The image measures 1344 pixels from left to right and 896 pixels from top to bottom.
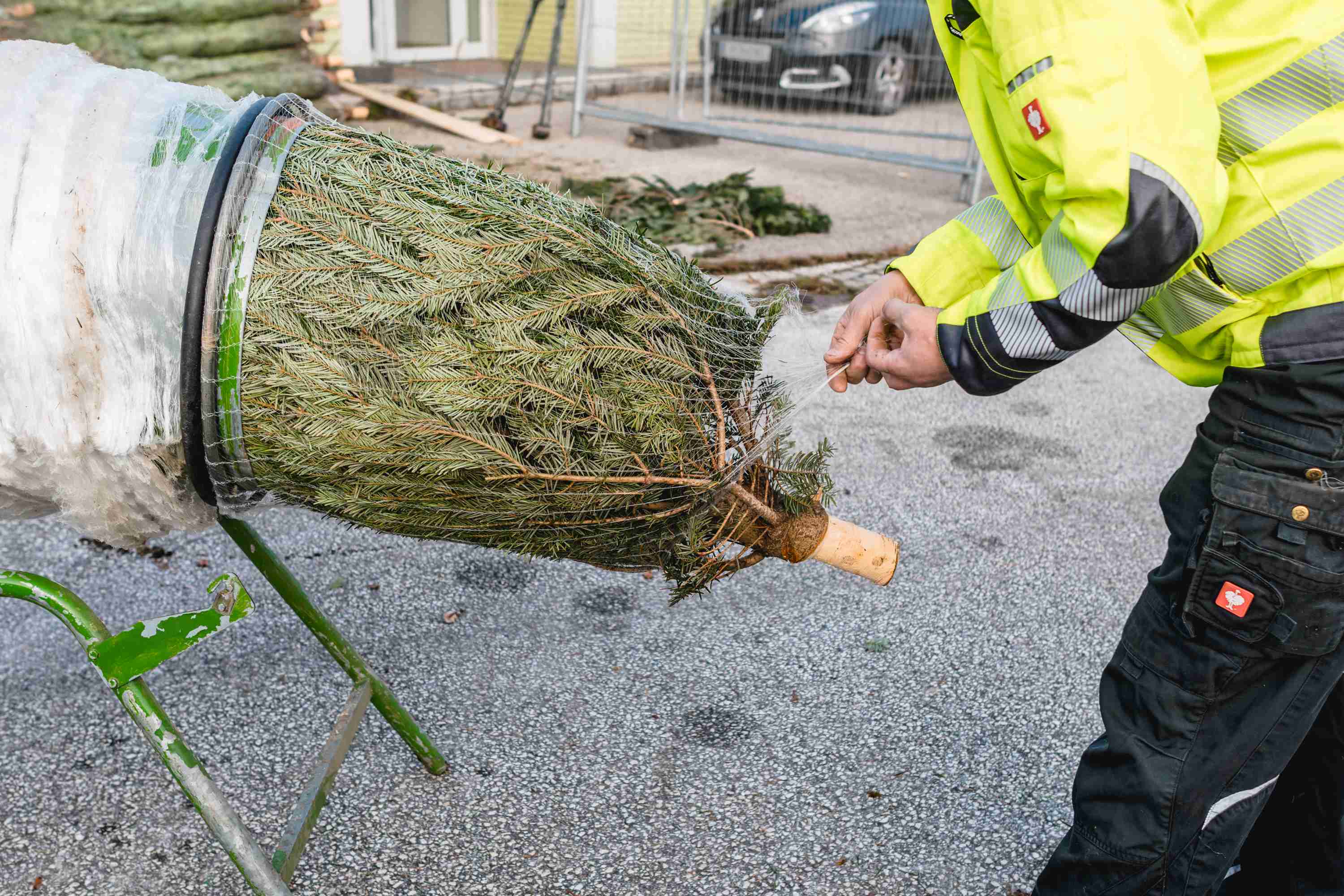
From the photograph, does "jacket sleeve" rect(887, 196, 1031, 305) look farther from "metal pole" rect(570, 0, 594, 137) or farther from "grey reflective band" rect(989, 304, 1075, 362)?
"metal pole" rect(570, 0, 594, 137)

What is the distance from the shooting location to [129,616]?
2721 millimetres

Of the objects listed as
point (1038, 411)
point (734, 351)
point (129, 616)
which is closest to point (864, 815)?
point (734, 351)

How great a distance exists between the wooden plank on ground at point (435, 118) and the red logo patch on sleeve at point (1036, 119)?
700 cm

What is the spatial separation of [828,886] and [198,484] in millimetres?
1370

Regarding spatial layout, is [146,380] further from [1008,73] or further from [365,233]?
[1008,73]

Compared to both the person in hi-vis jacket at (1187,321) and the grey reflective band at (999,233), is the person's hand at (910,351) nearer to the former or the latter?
the person in hi-vis jacket at (1187,321)

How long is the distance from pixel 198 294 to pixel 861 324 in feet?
3.19

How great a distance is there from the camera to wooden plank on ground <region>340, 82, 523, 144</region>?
783 centimetres

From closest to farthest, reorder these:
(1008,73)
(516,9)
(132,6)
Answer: (1008,73) → (132,6) → (516,9)

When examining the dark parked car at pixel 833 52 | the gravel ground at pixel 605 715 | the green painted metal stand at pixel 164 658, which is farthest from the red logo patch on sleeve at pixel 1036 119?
the dark parked car at pixel 833 52

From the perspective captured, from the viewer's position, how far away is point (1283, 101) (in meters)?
1.28

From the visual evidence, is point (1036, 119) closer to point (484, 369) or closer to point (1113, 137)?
point (1113, 137)

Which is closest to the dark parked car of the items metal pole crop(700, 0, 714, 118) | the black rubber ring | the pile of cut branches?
metal pole crop(700, 0, 714, 118)

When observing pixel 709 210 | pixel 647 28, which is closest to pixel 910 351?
pixel 709 210
